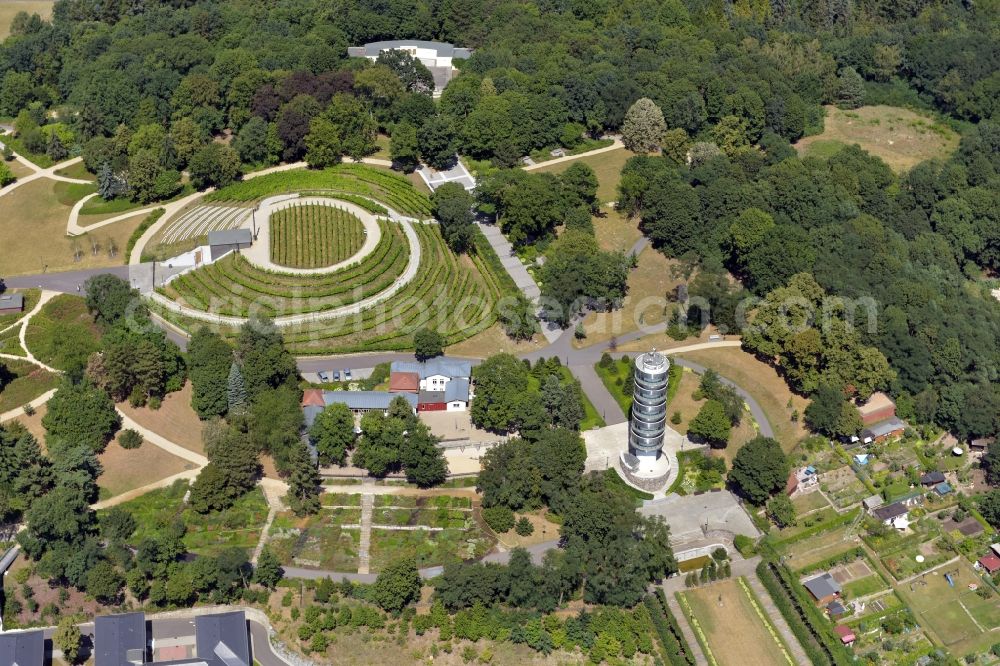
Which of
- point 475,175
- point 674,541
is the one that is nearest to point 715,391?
point 674,541

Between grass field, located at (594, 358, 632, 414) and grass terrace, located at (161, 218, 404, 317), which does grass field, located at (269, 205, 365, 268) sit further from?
grass field, located at (594, 358, 632, 414)

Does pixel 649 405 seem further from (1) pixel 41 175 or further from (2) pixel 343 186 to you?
(1) pixel 41 175

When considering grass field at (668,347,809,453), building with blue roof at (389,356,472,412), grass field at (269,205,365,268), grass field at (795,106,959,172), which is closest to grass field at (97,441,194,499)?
building with blue roof at (389,356,472,412)

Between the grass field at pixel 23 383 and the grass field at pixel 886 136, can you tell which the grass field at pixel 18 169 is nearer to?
the grass field at pixel 23 383

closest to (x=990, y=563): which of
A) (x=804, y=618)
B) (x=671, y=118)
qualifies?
(x=804, y=618)

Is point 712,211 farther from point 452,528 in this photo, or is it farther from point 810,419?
point 452,528

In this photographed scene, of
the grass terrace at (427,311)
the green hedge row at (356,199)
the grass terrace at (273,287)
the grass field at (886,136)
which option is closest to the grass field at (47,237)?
the grass terrace at (273,287)

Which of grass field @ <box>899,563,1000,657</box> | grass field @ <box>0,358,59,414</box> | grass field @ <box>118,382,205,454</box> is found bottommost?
grass field @ <box>899,563,1000,657</box>
